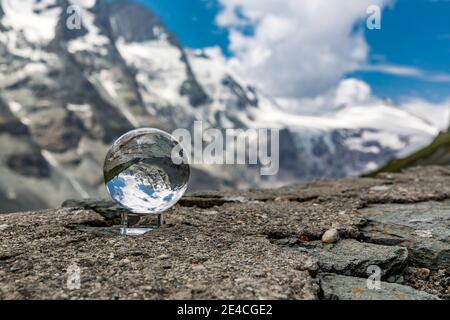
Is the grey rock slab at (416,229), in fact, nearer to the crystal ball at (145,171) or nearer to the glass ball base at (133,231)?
the crystal ball at (145,171)

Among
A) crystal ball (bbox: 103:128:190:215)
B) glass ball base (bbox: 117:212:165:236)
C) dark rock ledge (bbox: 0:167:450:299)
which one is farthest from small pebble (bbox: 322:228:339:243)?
glass ball base (bbox: 117:212:165:236)

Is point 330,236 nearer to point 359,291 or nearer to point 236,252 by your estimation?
point 236,252

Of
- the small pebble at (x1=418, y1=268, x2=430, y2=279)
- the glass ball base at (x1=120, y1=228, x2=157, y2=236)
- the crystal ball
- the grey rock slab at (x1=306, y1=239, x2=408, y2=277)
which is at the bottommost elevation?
the small pebble at (x1=418, y1=268, x2=430, y2=279)

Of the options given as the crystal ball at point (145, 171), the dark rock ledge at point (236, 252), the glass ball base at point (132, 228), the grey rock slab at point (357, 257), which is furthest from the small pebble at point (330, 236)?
the glass ball base at point (132, 228)

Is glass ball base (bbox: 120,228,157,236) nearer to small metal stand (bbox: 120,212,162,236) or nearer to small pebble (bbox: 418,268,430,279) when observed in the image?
small metal stand (bbox: 120,212,162,236)
